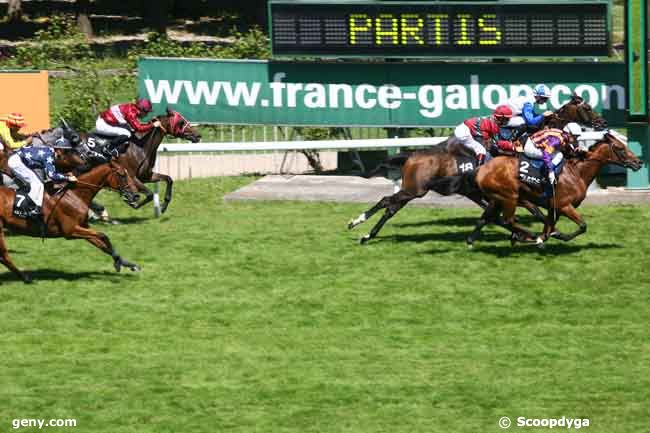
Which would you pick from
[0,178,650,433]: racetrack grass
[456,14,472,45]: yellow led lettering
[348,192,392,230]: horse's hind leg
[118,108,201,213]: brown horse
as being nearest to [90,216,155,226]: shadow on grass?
[0,178,650,433]: racetrack grass

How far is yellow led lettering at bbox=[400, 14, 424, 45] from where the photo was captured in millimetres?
22766

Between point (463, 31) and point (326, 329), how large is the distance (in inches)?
347

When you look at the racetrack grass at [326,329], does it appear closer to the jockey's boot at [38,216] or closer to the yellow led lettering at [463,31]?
the jockey's boot at [38,216]

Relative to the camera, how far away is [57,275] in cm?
1752

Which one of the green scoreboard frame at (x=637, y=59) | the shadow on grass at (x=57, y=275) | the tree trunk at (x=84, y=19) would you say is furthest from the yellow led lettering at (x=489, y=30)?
the tree trunk at (x=84, y=19)

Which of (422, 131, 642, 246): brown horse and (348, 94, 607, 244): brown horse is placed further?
(348, 94, 607, 244): brown horse

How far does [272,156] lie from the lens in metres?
25.2

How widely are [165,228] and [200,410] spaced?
8.23 m

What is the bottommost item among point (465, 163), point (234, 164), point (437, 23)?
point (234, 164)

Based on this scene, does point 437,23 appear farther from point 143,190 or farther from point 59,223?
point 59,223

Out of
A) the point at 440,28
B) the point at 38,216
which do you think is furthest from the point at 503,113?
the point at 38,216

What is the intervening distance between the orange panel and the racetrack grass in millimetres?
3180

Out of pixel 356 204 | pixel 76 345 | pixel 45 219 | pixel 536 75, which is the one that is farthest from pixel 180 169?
pixel 76 345

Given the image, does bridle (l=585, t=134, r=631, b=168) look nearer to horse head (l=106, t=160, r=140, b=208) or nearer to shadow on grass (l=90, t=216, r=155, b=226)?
horse head (l=106, t=160, r=140, b=208)
